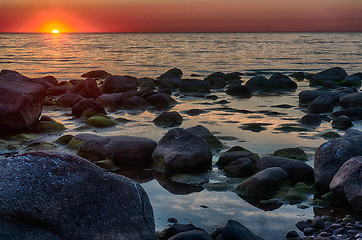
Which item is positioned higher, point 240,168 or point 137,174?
point 240,168

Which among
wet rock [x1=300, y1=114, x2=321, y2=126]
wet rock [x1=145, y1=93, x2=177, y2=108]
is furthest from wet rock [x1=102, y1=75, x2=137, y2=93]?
wet rock [x1=300, y1=114, x2=321, y2=126]

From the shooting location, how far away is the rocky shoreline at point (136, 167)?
423 cm

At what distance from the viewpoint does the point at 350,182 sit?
6.37 metres

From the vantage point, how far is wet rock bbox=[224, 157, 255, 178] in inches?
312

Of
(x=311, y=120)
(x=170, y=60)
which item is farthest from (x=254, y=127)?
(x=170, y=60)

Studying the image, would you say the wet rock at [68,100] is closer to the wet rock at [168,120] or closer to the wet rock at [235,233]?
the wet rock at [168,120]

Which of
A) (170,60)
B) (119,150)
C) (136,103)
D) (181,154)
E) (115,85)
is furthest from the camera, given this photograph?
(170,60)

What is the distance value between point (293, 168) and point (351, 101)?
8.64m

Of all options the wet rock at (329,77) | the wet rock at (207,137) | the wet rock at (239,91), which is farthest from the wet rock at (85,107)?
the wet rock at (329,77)

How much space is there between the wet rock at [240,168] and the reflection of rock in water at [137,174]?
1493 millimetres

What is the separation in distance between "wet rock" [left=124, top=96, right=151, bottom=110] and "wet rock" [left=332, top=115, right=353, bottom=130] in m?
6.82

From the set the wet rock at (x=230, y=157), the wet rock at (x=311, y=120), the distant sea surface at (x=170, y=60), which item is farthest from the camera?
the distant sea surface at (x=170, y=60)

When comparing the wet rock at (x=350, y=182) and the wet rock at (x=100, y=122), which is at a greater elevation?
the wet rock at (x=350, y=182)

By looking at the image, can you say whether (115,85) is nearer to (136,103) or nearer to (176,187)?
(136,103)
